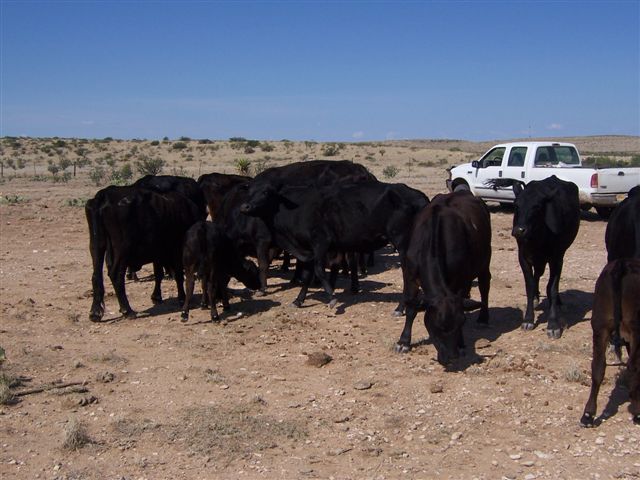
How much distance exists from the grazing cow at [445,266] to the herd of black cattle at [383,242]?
0.01 metres

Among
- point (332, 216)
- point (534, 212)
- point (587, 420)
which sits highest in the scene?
point (534, 212)

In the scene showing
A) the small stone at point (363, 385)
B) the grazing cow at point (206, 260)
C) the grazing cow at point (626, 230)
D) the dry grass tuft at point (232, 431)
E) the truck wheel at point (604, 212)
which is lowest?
the dry grass tuft at point (232, 431)

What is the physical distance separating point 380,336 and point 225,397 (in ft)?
8.41

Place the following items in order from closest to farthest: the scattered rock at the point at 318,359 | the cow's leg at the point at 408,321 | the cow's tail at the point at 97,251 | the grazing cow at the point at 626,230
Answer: the grazing cow at the point at 626,230, the scattered rock at the point at 318,359, the cow's leg at the point at 408,321, the cow's tail at the point at 97,251

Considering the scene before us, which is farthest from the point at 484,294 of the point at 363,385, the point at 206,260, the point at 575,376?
the point at 206,260

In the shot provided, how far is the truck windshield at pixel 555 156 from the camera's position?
20812 millimetres

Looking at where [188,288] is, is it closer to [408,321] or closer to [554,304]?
[408,321]

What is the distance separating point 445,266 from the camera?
8078mm

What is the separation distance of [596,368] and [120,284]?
6.39 meters

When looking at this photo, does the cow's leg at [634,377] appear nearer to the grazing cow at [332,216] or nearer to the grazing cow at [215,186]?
the grazing cow at [332,216]

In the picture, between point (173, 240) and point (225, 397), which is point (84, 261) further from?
point (225, 397)

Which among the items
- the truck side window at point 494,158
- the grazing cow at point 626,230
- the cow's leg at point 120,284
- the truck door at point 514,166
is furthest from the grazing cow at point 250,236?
the truck side window at point 494,158

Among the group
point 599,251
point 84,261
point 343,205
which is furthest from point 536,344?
point 84,261

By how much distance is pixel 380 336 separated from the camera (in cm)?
916
